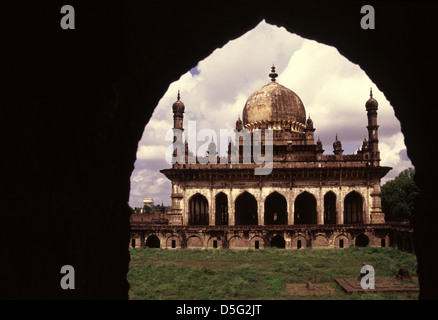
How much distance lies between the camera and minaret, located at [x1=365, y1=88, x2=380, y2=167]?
107 feet

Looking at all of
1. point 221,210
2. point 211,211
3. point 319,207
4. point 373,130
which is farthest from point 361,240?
point 221,210

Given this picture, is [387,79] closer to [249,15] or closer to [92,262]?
[249,15]

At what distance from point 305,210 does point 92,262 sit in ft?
118

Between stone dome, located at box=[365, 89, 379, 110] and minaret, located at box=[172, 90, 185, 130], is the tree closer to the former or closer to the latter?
stone dome, located at box=[365, 89, 379, 110]

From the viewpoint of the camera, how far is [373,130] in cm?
3372

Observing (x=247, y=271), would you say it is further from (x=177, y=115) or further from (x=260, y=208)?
(x=177, y=115)

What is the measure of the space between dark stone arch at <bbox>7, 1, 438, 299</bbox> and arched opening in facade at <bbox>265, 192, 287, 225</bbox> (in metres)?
33.6

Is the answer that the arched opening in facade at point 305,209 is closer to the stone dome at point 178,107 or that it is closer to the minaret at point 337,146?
the minaret at point 337,146

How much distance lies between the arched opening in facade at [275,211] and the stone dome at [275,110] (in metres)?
8.01

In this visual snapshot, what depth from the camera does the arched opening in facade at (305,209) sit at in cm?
3541

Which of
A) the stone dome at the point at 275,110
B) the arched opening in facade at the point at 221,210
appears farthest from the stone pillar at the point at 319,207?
the arched opening in facade at the point at 221,210

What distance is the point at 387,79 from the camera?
16.5 ft
